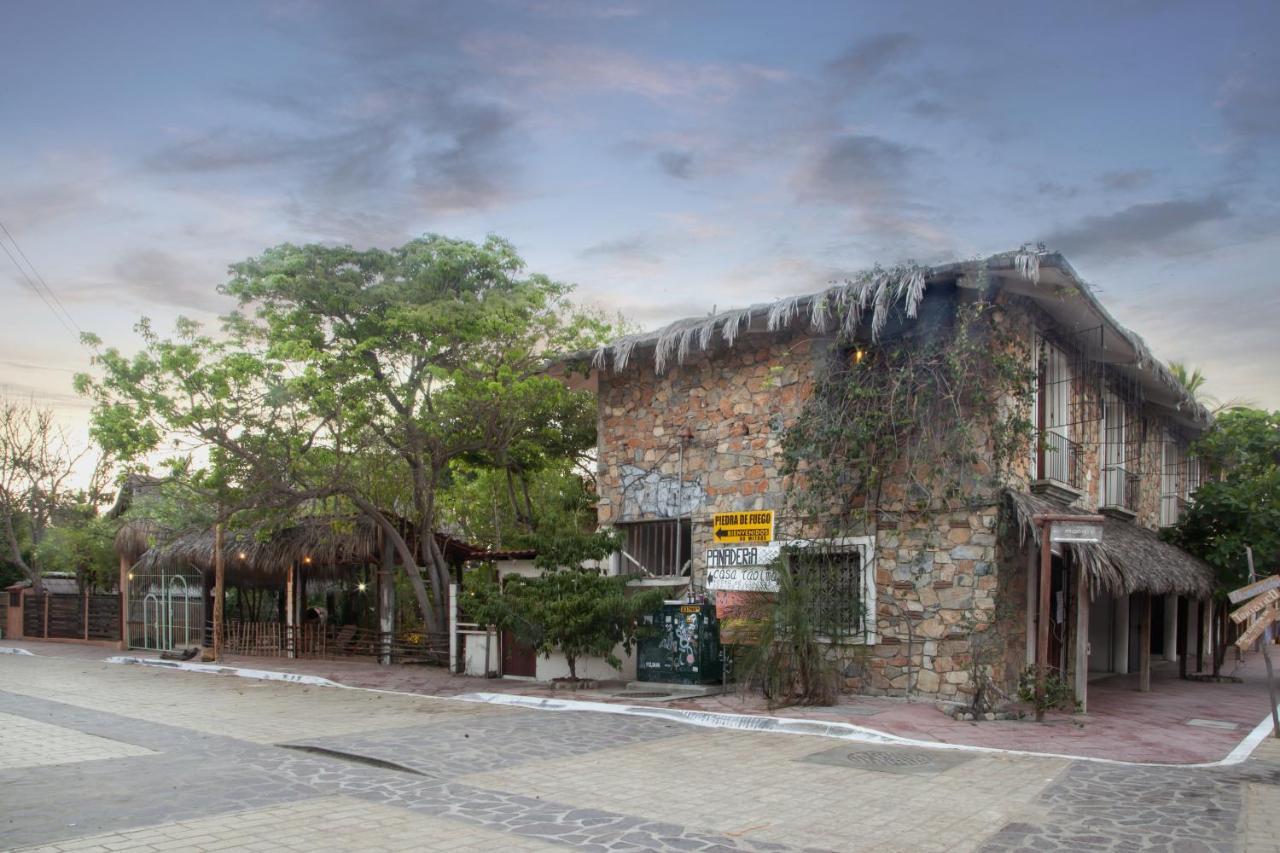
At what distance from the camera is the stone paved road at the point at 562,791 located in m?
6.79

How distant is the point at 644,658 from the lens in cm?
1520

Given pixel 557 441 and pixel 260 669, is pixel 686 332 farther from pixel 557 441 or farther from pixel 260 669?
pixel 260 669

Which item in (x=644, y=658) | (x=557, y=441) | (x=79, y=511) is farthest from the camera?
(x=79, y=511)

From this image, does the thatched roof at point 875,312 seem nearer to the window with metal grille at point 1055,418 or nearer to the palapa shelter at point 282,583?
the window with metal grille at point 1055,418

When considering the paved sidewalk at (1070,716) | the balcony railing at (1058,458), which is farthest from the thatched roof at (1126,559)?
the paved sidewalk at (1070,716)

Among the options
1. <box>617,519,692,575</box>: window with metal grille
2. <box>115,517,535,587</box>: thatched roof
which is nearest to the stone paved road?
<box>617,519,692,575</box>: window with metal grille

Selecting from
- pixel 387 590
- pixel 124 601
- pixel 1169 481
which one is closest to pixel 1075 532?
pixel 1169 481

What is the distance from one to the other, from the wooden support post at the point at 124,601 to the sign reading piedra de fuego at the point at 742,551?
16508 millimetres

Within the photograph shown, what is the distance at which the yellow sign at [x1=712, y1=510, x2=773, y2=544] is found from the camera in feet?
49.1

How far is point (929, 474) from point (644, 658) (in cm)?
491

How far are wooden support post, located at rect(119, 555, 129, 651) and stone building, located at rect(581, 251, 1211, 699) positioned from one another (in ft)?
46.5

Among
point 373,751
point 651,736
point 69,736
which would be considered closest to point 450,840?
point 373,751

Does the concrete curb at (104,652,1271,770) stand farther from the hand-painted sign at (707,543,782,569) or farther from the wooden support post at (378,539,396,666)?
the wooden support post at (378,539,396,666)

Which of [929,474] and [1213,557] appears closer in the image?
[929,474]
